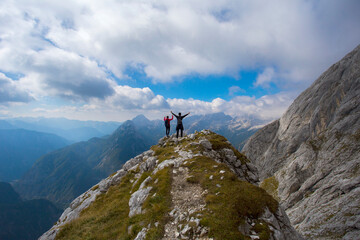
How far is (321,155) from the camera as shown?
76062 millimetres

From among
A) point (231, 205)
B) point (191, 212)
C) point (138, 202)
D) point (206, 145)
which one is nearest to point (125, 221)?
point (138, 202)

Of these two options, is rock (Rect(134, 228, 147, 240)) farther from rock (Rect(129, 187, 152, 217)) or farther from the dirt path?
rock (Rect(129, 187, 152, 217))

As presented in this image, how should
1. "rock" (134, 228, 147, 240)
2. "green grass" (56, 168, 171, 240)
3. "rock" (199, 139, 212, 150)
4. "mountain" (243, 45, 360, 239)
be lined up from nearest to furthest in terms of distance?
"rock" (134, 228, 147, 240)
"green grass" (56, 168, 171, 240)
"rock" (199, 139, 212, 150)
"mountain" (243, 45, 360, 239)

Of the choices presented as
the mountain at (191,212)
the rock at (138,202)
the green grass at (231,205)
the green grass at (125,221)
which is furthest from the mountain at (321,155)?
the rock at (138,202)

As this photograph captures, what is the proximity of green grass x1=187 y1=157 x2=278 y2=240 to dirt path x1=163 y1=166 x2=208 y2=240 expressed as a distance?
663 millimetres

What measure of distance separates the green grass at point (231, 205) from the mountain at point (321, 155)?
125 feet

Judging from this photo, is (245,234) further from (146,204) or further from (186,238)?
(146,204)

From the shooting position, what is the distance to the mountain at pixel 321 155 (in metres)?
39.7

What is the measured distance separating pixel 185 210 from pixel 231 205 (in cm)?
387

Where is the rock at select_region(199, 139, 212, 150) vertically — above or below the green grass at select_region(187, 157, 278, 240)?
above

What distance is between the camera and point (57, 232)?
16625mm

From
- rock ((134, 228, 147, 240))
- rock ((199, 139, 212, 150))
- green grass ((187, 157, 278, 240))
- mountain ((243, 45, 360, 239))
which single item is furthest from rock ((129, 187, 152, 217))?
mountain ((243, 45, 360, 239))

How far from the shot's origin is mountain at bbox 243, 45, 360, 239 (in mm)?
39656

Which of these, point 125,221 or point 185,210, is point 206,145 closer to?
point 185,210
